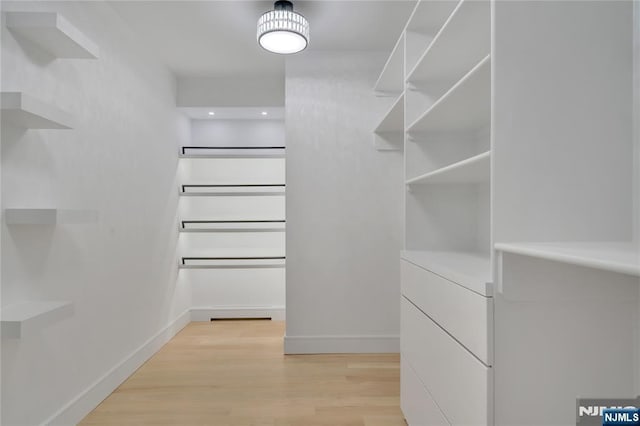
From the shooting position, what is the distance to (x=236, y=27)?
2896mm

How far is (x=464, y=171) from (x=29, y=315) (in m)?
1.90

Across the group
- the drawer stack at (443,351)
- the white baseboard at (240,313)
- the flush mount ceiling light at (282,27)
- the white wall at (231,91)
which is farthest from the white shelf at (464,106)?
the white baseboard at (240,313)

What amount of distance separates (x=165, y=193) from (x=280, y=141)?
145 centimetres

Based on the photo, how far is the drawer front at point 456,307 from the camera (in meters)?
1.18

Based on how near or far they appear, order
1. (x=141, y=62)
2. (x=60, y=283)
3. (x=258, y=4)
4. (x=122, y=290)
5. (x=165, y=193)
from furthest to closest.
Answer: (x=165, y=193)
(x=141, y=62)
(x=122, y=290)
(x=258, y=4)
(x=60, y=283)

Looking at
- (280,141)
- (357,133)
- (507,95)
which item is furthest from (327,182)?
(507,95)

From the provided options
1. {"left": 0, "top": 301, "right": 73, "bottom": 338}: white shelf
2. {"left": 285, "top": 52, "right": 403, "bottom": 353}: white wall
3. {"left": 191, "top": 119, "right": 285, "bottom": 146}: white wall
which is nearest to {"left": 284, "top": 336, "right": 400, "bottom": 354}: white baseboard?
{"left": 285, "top": 52, "right": 403, "bottom": 353}: white wall

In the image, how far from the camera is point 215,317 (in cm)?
438

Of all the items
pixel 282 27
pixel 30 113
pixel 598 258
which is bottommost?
pixel 598 258

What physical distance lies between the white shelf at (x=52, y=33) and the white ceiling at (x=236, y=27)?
0.86 meters

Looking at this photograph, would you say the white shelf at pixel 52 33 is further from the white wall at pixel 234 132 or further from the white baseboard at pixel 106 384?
the white wall at pixel 234 132

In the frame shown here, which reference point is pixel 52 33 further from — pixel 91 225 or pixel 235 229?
pixel 235 229

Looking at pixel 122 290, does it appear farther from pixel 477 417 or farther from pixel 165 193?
pixel 477 417

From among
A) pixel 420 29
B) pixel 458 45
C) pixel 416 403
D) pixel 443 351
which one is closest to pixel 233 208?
pixel 420 29
